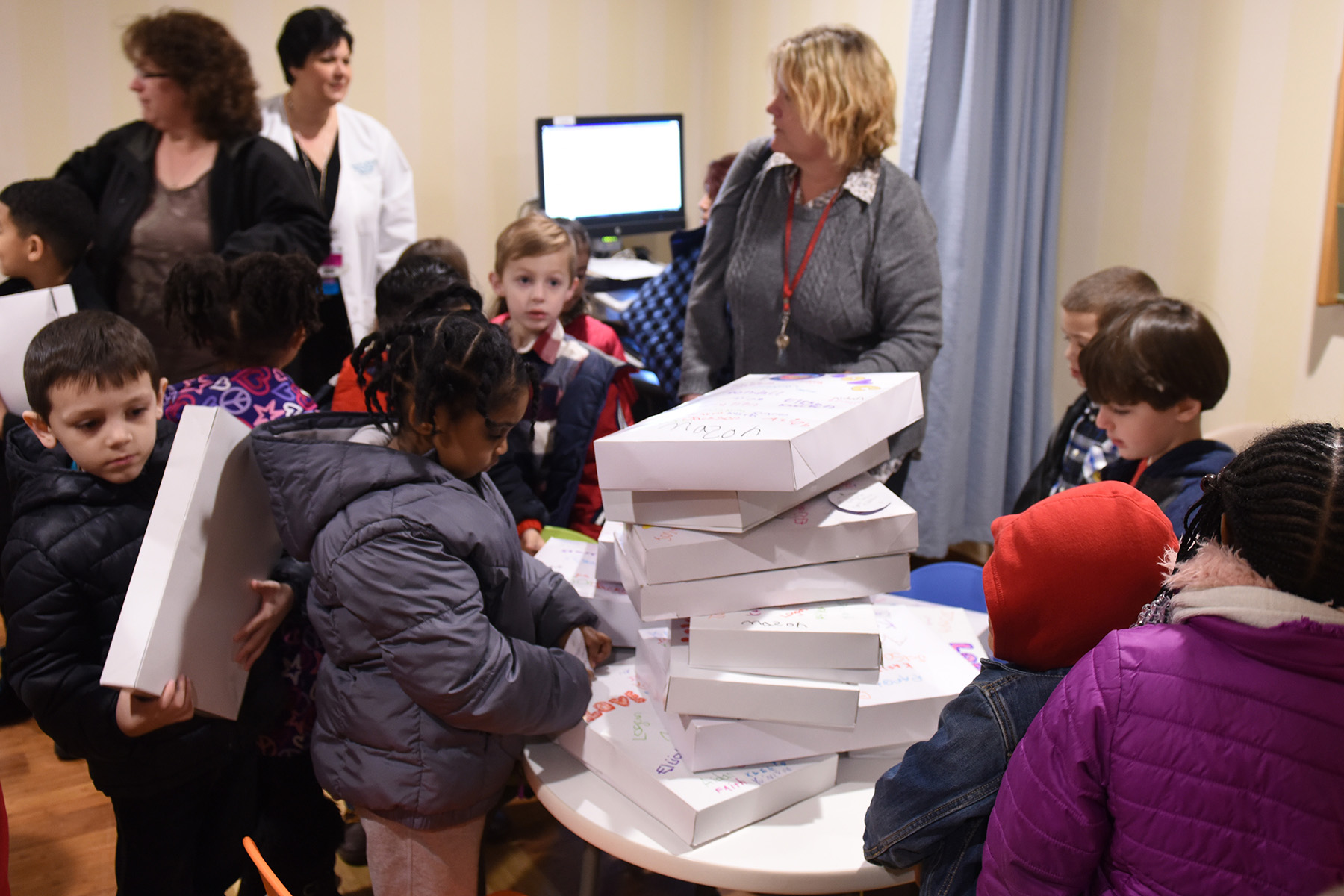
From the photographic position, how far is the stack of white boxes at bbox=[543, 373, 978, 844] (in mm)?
1235

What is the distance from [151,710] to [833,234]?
1455 millimetres

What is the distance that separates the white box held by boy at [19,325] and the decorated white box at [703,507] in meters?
1.32

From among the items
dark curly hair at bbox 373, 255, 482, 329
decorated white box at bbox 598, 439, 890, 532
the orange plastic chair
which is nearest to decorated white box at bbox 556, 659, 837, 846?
decorated white box at bbox 598, 439, 890, 532

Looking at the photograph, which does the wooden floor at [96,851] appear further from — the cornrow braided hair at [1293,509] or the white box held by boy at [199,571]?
the cornrow braided hair at [1293,509]

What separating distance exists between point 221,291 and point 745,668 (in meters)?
1.23

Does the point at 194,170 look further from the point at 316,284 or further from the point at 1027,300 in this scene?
the point at 1027,300

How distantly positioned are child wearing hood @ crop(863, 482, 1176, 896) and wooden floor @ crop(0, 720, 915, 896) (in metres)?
0.91

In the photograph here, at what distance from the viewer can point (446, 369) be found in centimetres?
133

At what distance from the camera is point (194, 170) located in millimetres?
2484

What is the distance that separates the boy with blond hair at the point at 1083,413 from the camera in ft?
6.91

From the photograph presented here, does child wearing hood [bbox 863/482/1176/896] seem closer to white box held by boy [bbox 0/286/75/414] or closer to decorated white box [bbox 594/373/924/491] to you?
decorated white box [bbox 594/373/924/491]

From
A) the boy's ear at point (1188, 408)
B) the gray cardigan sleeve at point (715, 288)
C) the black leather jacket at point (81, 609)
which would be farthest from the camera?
the gray cardigan sleeve at point (715, 288)

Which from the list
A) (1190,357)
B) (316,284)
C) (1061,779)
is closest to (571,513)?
(316,284)

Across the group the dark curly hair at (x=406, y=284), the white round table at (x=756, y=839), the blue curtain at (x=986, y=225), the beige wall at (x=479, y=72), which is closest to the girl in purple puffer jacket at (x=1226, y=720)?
the white round table at (x=756, y=839)
